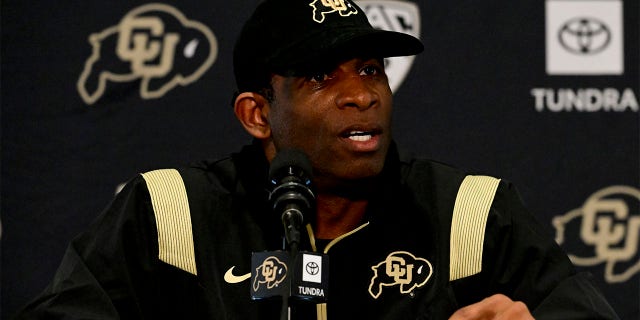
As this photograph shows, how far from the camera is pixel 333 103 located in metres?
1.83

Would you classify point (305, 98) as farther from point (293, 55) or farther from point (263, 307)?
point (263, 307)

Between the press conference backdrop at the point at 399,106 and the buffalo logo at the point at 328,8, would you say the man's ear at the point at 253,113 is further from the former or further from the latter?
the press conference backdrop at the point at 399,106

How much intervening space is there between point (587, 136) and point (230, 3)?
916 millimetres

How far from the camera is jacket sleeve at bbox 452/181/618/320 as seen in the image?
1.72 metres

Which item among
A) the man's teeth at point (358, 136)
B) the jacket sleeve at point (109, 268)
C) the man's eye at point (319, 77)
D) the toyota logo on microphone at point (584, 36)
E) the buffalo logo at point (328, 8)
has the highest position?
the buffalo logo at point (328, 8)

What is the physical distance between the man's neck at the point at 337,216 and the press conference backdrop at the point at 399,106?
25.4 inches

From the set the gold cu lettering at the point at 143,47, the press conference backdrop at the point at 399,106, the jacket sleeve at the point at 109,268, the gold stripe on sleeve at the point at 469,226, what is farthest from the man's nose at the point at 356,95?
the gold cu lettering at the point at 143,47

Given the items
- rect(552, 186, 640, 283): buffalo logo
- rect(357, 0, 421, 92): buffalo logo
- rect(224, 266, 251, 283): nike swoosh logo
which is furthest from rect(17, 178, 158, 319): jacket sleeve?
rect(552, 186, 640, 283): buffalo logo

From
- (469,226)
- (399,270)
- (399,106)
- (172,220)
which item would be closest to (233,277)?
(172,220)

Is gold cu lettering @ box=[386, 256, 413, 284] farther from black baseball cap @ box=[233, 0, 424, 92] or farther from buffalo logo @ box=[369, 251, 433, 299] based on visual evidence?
black baseball cap @ box=[233, 0, 424, 92]

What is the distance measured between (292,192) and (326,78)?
0.46 m

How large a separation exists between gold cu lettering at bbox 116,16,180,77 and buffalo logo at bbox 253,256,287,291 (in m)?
1.21

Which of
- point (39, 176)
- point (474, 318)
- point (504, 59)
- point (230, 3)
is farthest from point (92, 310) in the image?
point (504, 59)

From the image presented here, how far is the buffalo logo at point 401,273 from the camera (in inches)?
74.0
